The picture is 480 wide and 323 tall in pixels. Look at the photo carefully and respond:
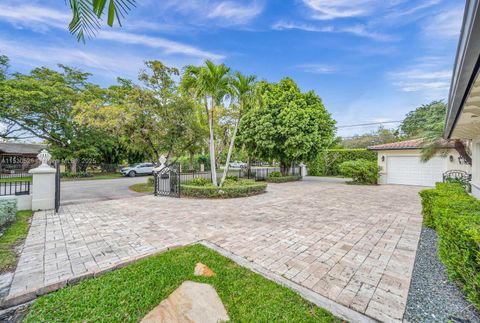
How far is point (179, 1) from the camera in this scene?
4.46 m

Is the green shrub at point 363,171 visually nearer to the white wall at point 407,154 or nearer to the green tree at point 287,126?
the white wall at point 407,154

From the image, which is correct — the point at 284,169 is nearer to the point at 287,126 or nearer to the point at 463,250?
the point at 287,126

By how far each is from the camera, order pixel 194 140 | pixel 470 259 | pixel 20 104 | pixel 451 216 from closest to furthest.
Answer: pixel 470 259 < pixel 451 216 < pixel 194 140 < pixel 20 104

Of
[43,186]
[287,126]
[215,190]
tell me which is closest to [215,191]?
[215,190]

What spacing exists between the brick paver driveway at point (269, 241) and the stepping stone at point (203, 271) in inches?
28.8

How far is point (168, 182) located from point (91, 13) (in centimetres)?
854

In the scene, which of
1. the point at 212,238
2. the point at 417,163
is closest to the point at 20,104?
the point at 212,238

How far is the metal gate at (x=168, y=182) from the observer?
8984 millimetres

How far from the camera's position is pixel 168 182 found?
948cm

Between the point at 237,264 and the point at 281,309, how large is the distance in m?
1.06

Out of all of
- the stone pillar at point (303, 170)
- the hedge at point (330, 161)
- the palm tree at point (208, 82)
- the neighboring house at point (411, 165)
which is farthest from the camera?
the hedge at point (330, 161)

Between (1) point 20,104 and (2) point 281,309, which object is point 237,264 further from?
(1) point 20,104

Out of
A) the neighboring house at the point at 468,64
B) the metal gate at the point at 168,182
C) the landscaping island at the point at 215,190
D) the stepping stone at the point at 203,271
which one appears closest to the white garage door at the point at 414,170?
the landscaping island at the point at 215,190

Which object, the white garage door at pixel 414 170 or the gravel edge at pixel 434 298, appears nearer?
the gravel edge at pixel 434 298
